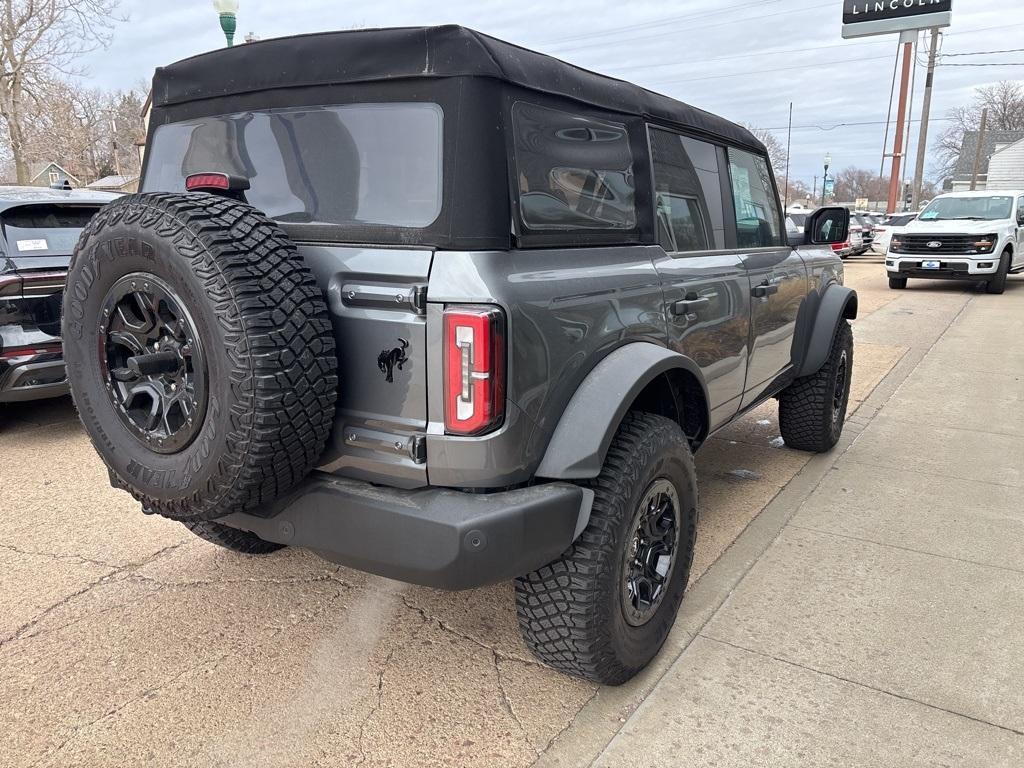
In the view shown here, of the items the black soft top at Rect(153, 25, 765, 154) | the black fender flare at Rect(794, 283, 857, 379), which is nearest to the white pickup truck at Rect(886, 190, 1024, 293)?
the black fender flare at Rect(794, 283, 857, 379)

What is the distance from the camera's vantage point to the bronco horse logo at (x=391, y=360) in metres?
1.97

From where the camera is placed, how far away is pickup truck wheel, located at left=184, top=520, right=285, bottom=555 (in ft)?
9.72

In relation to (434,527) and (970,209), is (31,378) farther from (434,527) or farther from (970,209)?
(970,209)

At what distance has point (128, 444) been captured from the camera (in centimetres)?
215

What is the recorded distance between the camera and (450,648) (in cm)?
270

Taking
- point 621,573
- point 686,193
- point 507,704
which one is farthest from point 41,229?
point 621,573

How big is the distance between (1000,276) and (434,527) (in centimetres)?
1456

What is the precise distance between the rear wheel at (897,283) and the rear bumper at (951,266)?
0.44 metres

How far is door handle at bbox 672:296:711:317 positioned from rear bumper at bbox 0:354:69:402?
12.9ft

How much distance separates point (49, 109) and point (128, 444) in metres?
31.0

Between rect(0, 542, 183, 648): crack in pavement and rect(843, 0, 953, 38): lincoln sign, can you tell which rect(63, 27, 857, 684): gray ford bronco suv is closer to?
rect(0, 542, 183, 648): crack in pavement

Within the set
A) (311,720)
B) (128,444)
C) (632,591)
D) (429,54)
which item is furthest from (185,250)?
(632,591)

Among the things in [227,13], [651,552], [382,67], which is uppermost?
[227,13]

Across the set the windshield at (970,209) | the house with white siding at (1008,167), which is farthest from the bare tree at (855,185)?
the windshield at (970,209)
